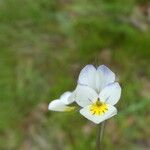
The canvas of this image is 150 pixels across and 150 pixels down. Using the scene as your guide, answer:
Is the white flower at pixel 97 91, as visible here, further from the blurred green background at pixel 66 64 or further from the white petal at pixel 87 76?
the blurred green background at pixel 66 64

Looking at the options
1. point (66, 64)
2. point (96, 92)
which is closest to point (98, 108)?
point (96, 92)

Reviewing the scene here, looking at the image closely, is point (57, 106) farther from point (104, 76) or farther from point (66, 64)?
point (66, 64)

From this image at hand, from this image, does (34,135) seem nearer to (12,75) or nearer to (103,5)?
(12,75)

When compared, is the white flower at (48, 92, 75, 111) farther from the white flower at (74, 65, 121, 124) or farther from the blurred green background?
the blurred green background

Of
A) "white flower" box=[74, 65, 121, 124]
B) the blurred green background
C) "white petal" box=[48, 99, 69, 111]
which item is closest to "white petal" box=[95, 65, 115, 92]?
"white flower" box=[74, 65, 121, 124]

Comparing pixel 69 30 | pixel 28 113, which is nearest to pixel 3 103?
pixel 28 113

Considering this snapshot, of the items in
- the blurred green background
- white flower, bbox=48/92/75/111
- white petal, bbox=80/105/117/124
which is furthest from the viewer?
the blurred green background
